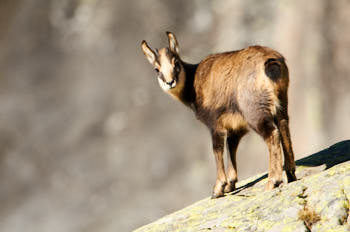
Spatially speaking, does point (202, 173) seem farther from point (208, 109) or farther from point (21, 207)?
point (208, 109)

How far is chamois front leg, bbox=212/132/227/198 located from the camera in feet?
41.9

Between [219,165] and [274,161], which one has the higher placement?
[219,165]

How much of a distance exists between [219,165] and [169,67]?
2.86 metres

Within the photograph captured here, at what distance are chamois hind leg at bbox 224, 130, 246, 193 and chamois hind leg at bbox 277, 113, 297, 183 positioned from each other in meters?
1.87

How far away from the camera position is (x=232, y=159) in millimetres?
13977

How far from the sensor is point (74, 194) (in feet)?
380

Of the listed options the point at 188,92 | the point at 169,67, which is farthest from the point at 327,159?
the point at 169,67

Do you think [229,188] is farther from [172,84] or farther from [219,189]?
[172,84]

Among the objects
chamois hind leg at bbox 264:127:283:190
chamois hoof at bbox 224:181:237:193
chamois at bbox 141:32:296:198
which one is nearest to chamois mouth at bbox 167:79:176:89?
chamois at bbox 141:32:296:198

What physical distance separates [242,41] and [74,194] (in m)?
48.5

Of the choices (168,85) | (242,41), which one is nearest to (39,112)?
(242,41)

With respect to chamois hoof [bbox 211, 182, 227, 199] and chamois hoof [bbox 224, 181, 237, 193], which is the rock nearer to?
chamois hoof [bbox 211, 182, 227, 199]

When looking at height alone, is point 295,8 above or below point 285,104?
above

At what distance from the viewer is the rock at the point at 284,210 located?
8.55 m
